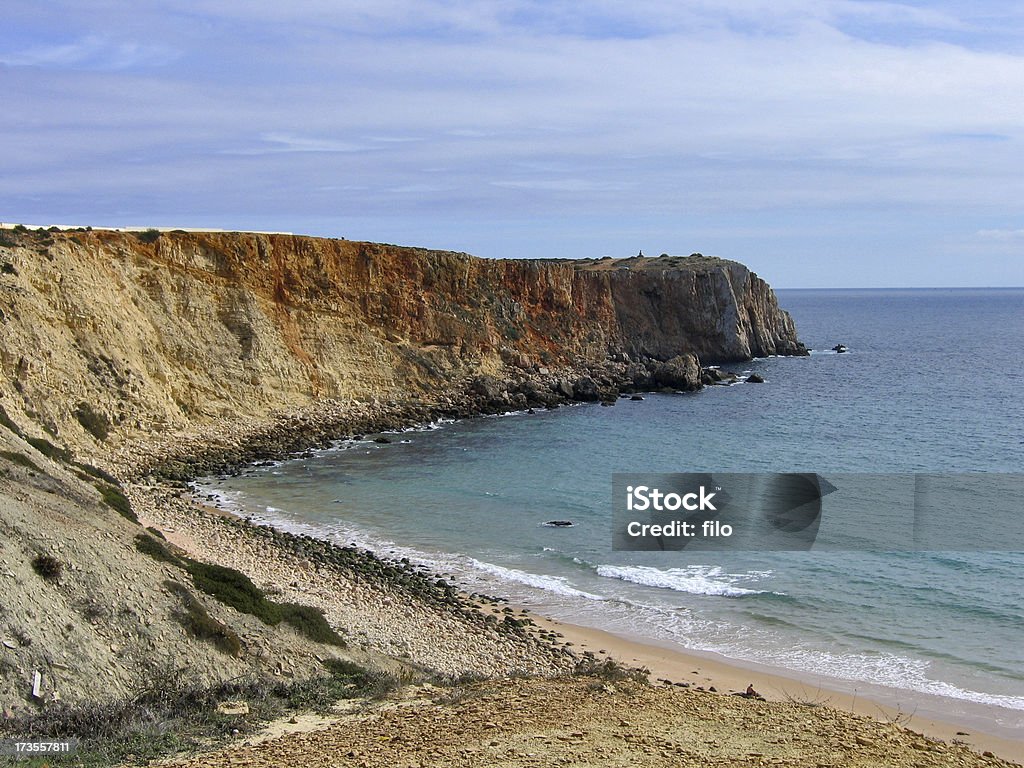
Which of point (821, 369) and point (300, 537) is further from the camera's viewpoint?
point (821, 369)

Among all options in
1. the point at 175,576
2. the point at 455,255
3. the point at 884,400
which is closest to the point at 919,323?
the point at 884,400

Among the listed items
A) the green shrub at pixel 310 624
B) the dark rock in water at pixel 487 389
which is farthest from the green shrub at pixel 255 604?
the dark rock in water at pixel 487 389

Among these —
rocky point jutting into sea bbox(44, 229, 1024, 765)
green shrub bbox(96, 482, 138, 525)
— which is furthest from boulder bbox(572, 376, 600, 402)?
green shrub bbox(96, 482, 138, 525)

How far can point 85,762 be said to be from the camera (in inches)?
380

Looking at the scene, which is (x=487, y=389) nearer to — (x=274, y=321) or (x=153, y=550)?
(x=274, y=321)

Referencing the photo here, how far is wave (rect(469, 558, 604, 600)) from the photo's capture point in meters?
Answer: 21.1

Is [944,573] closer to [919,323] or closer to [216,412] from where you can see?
[216,412]

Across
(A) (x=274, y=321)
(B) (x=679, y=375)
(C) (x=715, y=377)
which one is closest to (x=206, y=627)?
(A) (x=274, y=321)

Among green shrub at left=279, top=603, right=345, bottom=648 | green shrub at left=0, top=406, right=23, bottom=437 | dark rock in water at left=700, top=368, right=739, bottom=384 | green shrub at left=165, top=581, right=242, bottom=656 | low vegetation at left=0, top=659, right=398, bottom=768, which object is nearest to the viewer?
low vegetation at left=0, top=659, right=398, bottom=768

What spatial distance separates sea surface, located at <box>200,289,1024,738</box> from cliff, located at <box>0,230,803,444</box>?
5202 millimetres

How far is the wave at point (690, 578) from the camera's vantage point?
21125mm

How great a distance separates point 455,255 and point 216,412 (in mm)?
20955

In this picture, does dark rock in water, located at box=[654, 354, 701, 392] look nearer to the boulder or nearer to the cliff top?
the boulder

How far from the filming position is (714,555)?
24078 mm
